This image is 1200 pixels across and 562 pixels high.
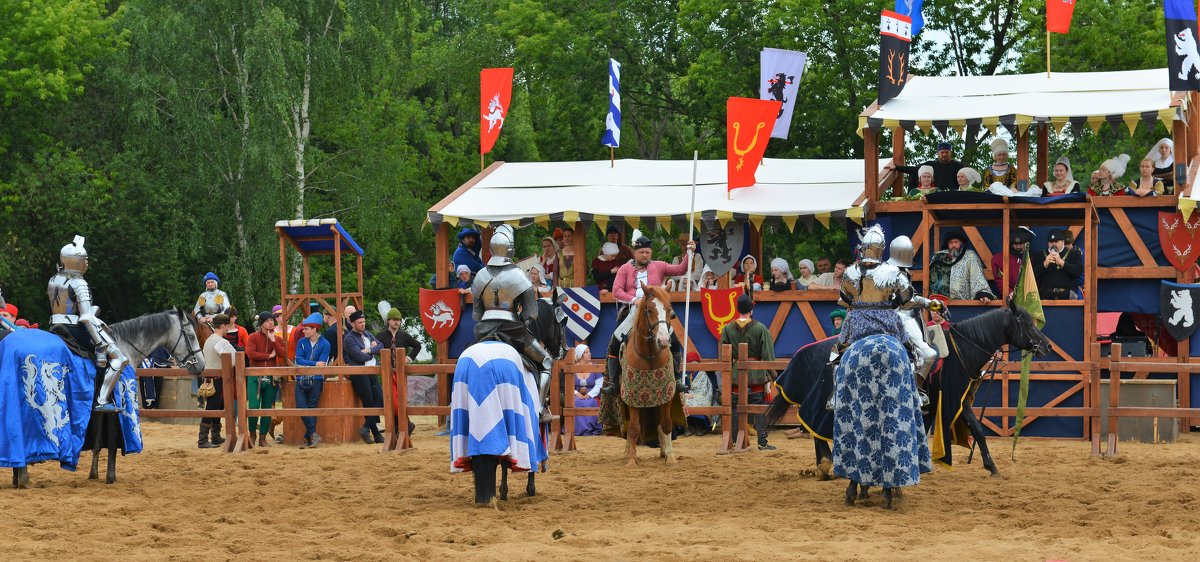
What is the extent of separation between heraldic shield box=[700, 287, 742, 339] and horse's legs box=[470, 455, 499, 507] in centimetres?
635

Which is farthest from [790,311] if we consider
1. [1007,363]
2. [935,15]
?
[935,15]

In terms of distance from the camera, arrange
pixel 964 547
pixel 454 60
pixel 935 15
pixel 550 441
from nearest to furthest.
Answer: pixel 964 547, pixel 550 441, pixel 935 15, pixel 454 60

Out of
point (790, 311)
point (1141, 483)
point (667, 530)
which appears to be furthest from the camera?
point (790, 311)

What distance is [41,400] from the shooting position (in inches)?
447

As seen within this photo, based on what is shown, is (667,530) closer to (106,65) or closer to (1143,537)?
(1143,537)

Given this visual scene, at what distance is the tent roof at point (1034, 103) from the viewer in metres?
16.0

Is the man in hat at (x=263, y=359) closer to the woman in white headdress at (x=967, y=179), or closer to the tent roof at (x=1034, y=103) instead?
the tent roof at (x=1034, y=103)

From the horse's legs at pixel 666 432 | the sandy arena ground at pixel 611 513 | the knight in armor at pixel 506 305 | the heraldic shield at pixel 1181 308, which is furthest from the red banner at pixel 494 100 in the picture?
the knight in armor at pixel 506 305

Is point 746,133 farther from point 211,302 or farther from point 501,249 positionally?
point 501,249

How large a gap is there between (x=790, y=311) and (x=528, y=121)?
20250 millimetres

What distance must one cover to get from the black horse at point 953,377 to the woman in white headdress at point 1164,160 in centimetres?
523

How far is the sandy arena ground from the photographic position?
860 cm

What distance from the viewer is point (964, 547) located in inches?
337

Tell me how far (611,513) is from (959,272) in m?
6.96
